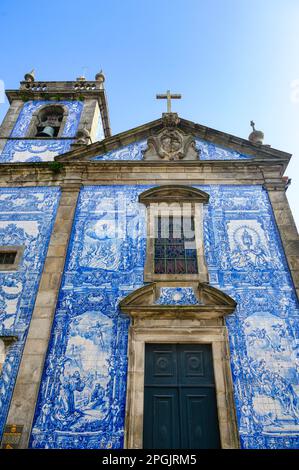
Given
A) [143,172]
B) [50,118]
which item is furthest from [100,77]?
[143,172]

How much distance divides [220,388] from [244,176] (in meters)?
4.91

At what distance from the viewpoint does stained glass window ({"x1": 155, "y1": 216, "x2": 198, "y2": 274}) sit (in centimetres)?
726

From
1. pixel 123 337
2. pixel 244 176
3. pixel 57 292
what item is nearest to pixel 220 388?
pixel 123 337

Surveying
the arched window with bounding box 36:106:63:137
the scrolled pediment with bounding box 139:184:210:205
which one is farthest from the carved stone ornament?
the arched window with bounding box 36:106:63:137

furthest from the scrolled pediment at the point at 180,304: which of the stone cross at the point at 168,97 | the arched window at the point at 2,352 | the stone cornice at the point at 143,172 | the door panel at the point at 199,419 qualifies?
the stone cross at the point at 168,97

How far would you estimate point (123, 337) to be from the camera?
6.34m

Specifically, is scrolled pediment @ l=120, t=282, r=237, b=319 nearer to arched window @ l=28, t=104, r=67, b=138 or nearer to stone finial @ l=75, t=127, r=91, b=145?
stone finial @ l=75, t=127, r=91, b=145

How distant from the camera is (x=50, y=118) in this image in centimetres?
1156

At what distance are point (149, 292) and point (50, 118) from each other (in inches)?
291

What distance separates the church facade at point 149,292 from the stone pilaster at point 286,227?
27 mm

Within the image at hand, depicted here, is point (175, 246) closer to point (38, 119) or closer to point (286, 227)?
point (286, 227)

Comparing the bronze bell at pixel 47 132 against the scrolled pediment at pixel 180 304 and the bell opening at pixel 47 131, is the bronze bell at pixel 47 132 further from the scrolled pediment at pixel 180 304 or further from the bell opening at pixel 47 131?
the scrolled pediment at pixel 180 304

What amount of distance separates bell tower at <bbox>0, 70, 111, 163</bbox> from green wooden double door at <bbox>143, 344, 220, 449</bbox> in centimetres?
591
